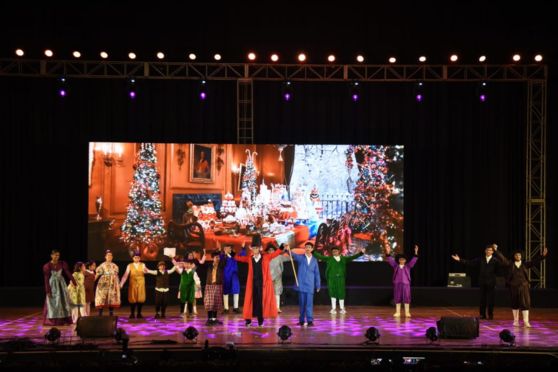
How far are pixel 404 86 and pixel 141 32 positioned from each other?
6823 millimetres

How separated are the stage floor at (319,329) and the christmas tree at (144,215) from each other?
5.28 feet

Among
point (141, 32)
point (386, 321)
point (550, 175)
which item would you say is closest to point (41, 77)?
point (141, 32)

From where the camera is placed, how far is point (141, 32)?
1377cm

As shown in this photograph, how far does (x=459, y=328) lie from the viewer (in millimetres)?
10008

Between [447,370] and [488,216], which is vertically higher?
[488,216]

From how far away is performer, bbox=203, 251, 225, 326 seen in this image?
12086 millimetres

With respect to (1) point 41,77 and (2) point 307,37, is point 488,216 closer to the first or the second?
(2) point 307,37

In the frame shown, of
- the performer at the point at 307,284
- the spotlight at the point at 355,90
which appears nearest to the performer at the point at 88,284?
the performer at the point at 307,284

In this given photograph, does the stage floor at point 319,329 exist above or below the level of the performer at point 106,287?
below

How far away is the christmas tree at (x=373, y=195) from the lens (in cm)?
1612

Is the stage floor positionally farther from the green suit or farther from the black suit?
the green suit

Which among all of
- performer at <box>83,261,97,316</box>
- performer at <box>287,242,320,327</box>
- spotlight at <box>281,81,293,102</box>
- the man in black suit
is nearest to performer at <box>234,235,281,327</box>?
performer at <box>287,242,320,327</box>

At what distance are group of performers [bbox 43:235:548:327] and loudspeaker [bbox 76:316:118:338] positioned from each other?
223cm

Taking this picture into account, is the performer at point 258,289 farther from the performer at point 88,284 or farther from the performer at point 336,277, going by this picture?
the performer at point 88,284
